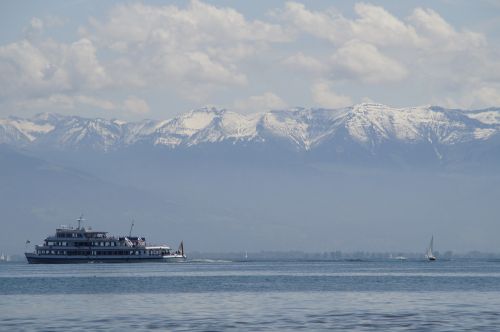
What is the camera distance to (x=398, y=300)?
340ft

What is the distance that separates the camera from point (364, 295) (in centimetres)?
11244

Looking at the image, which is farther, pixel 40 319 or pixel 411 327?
pixel 40 319

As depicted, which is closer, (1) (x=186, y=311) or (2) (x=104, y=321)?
(2) (x=104, y=321)

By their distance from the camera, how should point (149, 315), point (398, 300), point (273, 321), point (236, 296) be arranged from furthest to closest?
point (236, 296) < point (398, 300) < point (149, 315) < point (273, 321)

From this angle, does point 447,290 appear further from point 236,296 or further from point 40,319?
point 40,319

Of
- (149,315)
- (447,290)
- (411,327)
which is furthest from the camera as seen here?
(447,290)

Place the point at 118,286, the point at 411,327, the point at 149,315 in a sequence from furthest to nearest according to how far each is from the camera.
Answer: the point at 118,286 < the point at 149,315 < the point at 411,327

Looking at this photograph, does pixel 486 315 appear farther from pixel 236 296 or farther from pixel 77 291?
pixel 77 291

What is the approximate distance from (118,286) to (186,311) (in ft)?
147

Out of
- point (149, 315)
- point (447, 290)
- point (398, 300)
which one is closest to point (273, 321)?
point (149, 315)

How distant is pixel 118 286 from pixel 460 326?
66030 millimetres

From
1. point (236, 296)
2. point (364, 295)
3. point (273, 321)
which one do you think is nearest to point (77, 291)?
point (236, 296)

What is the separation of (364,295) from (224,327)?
36.7 metres

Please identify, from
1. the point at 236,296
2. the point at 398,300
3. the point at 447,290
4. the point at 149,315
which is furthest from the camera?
the point at 447,290
